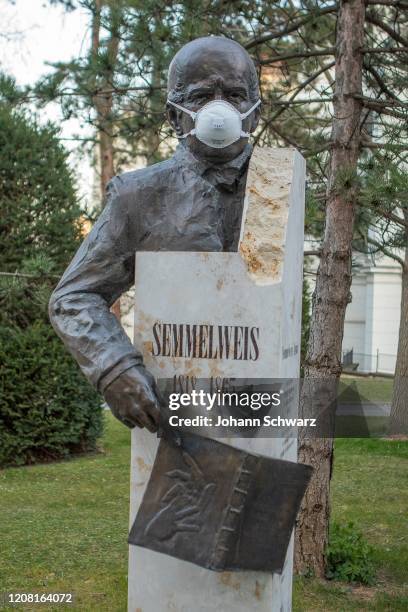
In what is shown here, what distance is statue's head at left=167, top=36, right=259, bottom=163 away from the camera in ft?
9.47

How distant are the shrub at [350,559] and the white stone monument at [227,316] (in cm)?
286

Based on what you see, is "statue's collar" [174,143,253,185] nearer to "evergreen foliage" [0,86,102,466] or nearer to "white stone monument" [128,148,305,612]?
"white stone monument" [128,148,305,612]

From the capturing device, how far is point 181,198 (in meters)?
3.04

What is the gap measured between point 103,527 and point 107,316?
429cm

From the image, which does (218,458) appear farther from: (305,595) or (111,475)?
(111,475)

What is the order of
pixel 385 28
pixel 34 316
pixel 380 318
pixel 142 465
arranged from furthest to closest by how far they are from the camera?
1. pixel 380 318
2. pixel 34 316
3. pixel 385 28
4. pixel 142 465

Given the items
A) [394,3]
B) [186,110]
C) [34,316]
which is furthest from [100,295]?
[34,316]

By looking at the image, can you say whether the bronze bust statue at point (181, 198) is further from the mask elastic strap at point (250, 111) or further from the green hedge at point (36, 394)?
the green hedge at point (36, 394)

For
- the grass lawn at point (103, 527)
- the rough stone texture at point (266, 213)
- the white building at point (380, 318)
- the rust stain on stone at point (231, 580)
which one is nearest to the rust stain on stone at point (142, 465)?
the rust stain on stone at point (231, 580)

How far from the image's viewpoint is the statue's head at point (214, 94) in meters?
2.89

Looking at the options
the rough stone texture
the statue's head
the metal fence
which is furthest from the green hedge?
the metal fence

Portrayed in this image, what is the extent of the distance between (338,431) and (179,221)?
138 inches

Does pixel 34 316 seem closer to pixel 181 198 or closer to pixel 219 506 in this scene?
pixel 181 198

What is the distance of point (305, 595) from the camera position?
5254 mm
